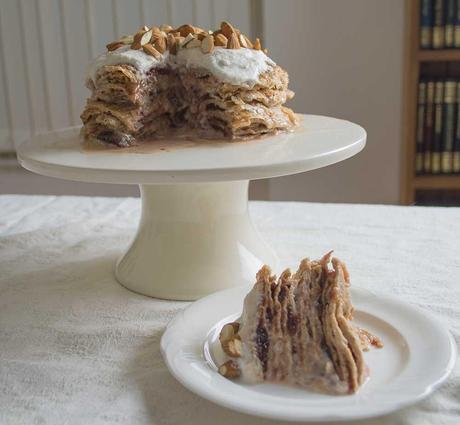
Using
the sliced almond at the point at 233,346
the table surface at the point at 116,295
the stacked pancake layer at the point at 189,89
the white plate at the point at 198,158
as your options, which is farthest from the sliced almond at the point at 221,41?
the sliced almond at the point at 233,346

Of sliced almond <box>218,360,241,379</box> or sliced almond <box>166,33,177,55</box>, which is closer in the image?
sliced almond <box>218,360,241,379</box>

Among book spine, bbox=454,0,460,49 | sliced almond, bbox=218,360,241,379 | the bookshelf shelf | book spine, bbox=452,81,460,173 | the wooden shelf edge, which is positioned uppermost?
book spine, bbox=454,0,460,49

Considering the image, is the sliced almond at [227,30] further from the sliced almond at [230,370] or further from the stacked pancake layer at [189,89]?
the sliced almond at [230,370]

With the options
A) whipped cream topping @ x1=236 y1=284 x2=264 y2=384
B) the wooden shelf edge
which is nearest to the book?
the wooden shelf edge

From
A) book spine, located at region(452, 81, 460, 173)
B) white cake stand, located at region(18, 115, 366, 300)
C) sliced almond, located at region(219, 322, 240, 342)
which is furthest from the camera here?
book spine, located at region(452, 81, 460, 173)

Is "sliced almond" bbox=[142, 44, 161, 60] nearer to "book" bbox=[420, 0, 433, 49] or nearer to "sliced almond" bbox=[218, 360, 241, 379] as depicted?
"sliced almond" bbox=[218, 360, 241, 379]

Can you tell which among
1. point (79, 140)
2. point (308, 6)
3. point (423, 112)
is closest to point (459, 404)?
point (79, 140)

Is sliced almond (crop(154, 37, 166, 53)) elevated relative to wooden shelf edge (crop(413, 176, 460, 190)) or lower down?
elevated

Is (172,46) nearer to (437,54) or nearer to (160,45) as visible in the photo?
(160,45)
